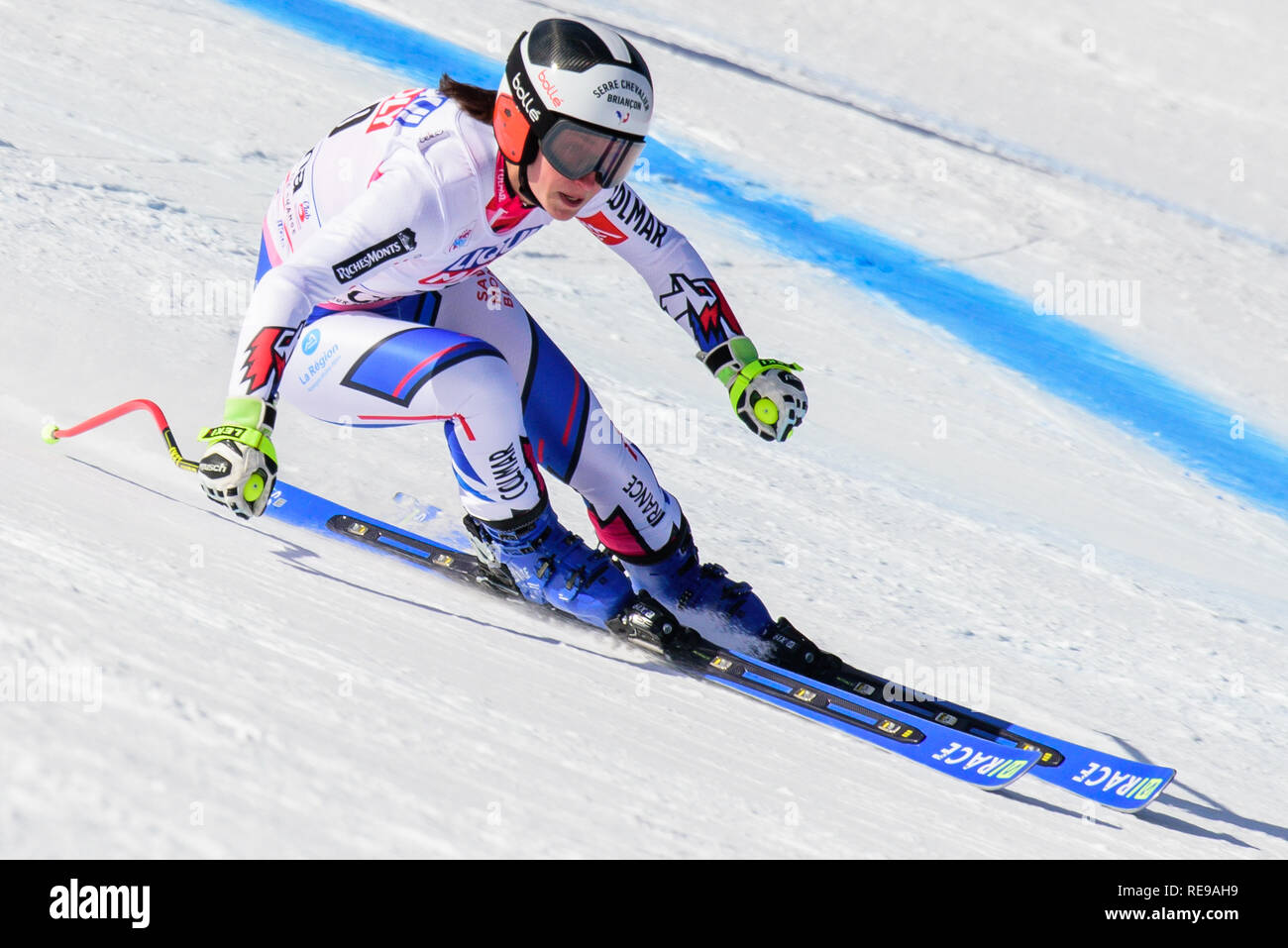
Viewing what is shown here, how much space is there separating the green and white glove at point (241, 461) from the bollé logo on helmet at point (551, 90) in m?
0.89

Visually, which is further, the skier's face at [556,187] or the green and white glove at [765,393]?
the green and white glove at [765,393]

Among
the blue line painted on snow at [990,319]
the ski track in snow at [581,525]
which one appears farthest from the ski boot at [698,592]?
the blue line painted on snow at [990,319]

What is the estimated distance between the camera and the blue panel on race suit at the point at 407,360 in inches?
116

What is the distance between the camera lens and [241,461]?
2.49 metres

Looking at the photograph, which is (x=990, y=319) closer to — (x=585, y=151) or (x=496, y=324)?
(x=496, y=324)

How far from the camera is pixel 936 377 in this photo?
257 inches

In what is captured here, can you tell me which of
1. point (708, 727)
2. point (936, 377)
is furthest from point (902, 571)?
point (936, 377)

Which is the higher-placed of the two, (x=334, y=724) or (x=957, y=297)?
(x=957, y=297)

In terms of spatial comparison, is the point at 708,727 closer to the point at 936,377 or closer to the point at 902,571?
the point at 902,571

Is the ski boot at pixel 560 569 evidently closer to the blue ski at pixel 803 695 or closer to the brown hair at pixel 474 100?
the blue ski at pixel 803 695

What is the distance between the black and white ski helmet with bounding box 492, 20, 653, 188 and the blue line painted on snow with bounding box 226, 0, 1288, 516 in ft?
15.2

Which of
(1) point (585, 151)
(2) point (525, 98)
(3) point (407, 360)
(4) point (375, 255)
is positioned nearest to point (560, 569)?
(3) point (407, 360)

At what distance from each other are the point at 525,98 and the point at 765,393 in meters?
1.02

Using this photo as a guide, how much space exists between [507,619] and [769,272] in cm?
464
